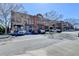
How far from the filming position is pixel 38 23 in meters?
2.73

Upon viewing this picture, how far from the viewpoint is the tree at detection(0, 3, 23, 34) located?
2.70m

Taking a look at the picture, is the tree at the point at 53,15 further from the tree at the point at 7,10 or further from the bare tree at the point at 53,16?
the tree at the point at 7,10

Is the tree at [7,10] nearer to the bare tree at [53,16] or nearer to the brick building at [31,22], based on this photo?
the brick building at [31,22]

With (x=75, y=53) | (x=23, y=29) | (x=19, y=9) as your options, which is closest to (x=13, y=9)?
(x=19, y=9)

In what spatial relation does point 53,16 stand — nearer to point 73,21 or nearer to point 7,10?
point 73,21

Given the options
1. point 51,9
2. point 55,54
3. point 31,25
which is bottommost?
point 55,54

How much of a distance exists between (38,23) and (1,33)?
1.67ft

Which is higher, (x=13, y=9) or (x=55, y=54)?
(x=13, y=9)

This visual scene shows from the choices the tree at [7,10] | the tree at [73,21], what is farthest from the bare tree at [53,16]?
the tree at [7,10]

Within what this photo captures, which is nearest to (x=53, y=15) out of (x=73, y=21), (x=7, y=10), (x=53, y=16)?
(x=53, y=16)

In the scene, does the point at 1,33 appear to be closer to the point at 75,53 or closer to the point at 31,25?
the point at 31,25

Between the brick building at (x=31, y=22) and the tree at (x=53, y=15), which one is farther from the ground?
the tree at (x=53, y=15)

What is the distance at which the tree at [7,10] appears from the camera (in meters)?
2.70

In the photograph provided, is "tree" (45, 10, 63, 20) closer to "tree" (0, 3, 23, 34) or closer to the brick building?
the brick building
